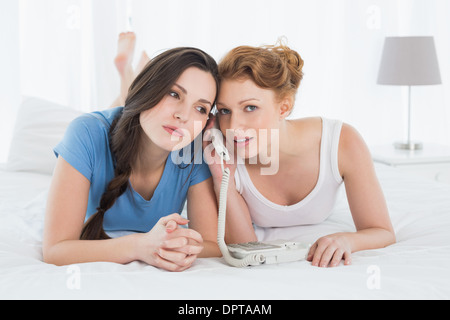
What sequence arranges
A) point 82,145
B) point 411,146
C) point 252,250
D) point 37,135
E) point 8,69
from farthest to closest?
point 411,146, point 8,69, point 37,135, point 82,145, point 252,250

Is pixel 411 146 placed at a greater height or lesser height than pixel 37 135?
lesser

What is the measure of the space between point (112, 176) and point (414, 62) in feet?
7.30

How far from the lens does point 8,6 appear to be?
2.91 m

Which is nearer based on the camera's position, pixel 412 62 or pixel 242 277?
pixel 242 277

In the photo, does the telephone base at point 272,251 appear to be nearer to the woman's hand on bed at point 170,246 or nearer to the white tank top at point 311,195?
the woman's hand on bed at point 170,246

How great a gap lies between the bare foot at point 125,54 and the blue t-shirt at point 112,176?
126 cm

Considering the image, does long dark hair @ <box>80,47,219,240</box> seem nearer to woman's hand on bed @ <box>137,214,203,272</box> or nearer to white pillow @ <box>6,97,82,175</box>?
woman's hand on bed @ <box>137,214,203,272</box>

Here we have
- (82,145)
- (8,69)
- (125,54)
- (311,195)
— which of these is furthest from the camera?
(8,69)

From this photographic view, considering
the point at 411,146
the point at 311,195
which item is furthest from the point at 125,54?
the point at 411,146

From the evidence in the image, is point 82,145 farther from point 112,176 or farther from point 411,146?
point 411,146

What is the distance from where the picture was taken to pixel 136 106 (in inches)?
53.2

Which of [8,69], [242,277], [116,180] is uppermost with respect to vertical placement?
[8,69]

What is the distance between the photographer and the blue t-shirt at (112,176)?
1359 mm
